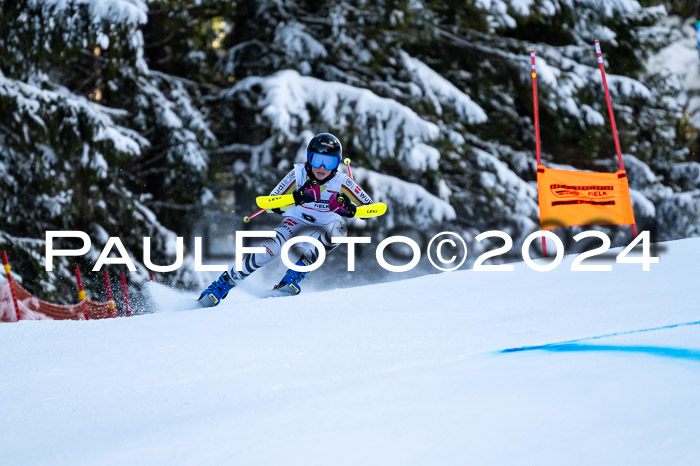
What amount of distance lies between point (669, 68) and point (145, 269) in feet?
43.0

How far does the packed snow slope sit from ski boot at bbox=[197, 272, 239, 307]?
68 centimetres

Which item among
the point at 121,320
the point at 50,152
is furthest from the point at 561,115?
the point at 121,320

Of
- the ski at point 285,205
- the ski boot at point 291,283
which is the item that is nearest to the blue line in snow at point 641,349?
the ski at point 285,205

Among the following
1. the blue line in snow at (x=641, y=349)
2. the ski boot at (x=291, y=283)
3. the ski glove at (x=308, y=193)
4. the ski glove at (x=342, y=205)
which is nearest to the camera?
the blue line in snow at (x=641, y=349)

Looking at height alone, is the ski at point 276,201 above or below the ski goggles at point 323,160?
below

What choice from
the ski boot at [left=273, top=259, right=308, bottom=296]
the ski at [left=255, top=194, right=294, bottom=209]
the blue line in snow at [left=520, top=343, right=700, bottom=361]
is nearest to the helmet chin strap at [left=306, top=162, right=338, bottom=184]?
the ski at [left=255, top=194, right=294, bottom=209]

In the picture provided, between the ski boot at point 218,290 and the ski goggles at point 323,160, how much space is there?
3.68 feet

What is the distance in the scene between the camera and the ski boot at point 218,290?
6.79m

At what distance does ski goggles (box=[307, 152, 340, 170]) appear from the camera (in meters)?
6.52

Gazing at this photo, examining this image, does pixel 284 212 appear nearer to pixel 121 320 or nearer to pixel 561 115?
pixel 121 320

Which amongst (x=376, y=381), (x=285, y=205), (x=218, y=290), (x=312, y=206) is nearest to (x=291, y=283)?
(x=218, y=290)

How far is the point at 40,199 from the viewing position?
11906mm

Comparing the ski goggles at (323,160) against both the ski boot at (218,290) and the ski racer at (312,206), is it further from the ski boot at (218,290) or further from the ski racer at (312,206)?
the ski boot at (218,290)

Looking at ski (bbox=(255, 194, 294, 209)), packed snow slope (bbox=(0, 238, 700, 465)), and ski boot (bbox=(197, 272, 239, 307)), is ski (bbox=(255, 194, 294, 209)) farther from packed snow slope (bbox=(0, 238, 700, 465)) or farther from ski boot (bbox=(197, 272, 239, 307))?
packed snow slope (bbox=(0, 238, 700, 465))
